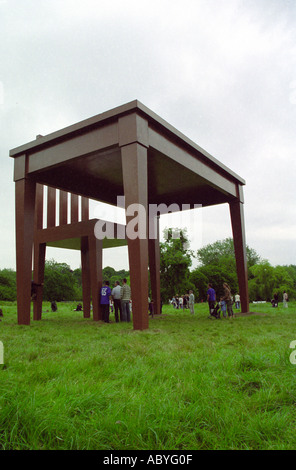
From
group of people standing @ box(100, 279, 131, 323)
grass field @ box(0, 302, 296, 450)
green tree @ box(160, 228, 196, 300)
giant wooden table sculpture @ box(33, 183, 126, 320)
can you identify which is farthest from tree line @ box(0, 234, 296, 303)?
grass field @ box(0, 302, 296, 450)

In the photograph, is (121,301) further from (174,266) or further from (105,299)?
(174,266)

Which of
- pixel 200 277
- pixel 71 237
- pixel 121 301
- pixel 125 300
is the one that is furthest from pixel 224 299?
pixel 200 277

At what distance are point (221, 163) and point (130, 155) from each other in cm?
604

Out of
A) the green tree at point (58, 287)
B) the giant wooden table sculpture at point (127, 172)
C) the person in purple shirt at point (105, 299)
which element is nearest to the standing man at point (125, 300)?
the person in purple shirt at point (105, 299)

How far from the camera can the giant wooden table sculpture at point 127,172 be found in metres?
9.01

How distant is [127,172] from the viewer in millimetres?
9188

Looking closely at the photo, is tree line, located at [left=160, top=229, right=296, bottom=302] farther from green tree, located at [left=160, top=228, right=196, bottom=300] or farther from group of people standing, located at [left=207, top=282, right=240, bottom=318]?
group of people standing, located at [left=207, top=282, right=240, bottom=318]

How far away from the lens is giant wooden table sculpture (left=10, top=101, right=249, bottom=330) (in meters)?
9.01

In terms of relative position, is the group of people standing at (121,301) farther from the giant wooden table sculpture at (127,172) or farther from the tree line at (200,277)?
the tree line at (200,277)

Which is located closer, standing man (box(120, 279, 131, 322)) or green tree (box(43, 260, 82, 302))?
standing man (box(120, 279, 131, 322))

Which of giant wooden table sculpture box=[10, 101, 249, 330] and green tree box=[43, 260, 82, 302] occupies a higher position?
giant wooden table sculpture box=[10, 101, 249, 330]

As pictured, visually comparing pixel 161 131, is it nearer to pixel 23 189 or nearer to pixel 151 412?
pixel 23 189

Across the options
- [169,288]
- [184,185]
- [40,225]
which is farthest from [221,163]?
[169,288]
